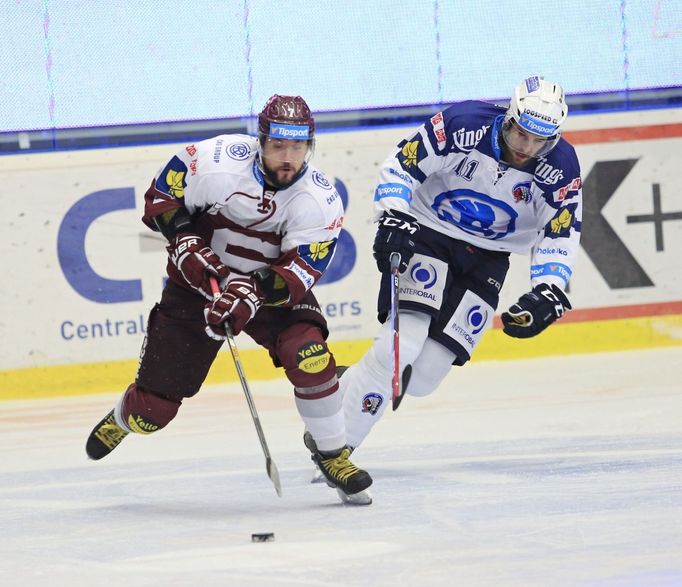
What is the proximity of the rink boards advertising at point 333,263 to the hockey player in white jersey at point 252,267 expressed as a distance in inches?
99.1

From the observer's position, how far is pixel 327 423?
3.94 meters

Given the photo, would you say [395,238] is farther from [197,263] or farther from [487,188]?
[197,263]

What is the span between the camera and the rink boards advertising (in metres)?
6.68

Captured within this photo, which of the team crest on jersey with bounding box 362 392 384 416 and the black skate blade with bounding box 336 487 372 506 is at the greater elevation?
the team crest on jersey with bounding box 362 392 384 416

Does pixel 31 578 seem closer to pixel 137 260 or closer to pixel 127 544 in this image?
pixel 127 544

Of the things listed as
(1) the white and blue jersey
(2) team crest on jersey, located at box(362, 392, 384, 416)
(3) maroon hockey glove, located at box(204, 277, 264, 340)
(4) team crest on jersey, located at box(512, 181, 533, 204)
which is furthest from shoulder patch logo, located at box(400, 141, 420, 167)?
(3) maroon hockey glove, located at box(204, 277, 264, 340)

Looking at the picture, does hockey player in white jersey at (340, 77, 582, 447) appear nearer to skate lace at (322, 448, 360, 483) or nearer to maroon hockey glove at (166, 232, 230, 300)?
skate lace at (322, 448, 360, 483)

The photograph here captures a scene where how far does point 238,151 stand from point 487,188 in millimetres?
919

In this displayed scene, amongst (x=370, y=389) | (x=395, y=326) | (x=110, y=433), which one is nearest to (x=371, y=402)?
(x=370, y=389)

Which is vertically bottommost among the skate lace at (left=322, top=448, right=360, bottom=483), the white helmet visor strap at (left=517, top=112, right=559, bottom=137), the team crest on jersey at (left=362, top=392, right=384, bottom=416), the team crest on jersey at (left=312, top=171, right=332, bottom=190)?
the skate lace at (left=322, top=448, right=360, bottom=483)

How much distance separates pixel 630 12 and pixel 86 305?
331cm

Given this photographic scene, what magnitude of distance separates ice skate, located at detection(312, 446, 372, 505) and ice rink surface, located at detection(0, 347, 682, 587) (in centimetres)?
5

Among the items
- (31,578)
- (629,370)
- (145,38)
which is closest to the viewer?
(31,578)

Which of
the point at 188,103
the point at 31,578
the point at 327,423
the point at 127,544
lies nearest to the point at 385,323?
the point at 327,423
